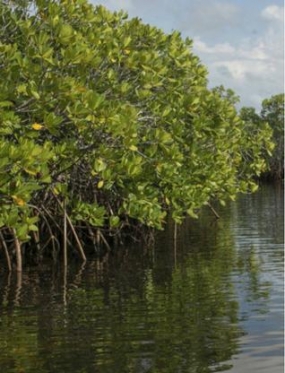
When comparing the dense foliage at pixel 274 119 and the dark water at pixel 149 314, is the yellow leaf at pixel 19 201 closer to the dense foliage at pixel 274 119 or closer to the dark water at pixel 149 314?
the dark water at pixel 149 314

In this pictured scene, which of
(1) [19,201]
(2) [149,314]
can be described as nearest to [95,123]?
(1) [19,201]

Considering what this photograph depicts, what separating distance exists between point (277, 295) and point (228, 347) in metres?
2.89

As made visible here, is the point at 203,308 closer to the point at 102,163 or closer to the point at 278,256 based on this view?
the point at 102,163

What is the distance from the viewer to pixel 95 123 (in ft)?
32.0

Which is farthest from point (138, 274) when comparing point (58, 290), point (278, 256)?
point (278, 256)

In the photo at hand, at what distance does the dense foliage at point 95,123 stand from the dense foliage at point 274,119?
34.5m

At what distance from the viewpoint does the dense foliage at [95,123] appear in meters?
9.22

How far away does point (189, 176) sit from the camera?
47.3 feet

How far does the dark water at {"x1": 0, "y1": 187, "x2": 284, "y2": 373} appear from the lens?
6500 mm

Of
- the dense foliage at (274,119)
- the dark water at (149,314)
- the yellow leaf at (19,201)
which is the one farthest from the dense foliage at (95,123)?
the dense foliage at (274,119)

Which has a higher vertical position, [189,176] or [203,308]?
[189,176]

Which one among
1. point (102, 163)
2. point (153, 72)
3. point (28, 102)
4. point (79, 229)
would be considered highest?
point (153, 72)

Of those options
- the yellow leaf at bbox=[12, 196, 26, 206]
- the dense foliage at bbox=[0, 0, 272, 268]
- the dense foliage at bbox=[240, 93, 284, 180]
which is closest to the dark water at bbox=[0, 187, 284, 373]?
the dense foliage at bbox=[0, 0, 272, 268]

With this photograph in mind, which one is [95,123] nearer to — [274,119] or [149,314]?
[149,314]
